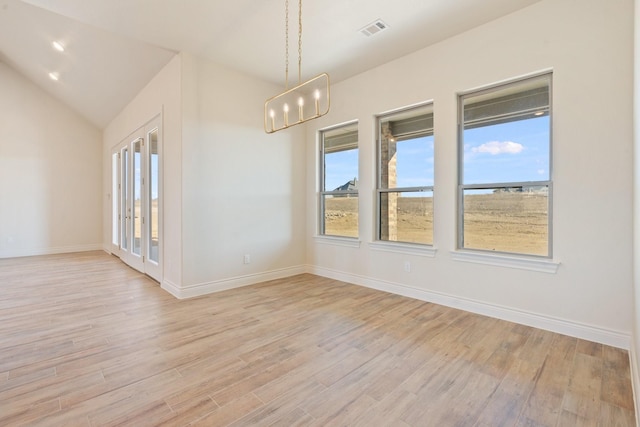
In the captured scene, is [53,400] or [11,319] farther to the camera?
[11,319]

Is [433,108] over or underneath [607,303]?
over

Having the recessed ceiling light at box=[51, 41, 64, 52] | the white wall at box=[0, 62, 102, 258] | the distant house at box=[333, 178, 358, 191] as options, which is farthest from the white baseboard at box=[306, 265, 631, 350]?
the white wall at box=[0, 62, 102, 258]

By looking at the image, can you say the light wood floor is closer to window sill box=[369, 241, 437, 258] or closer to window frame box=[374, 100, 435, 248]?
window sill box=[369, 241, 437, 258]

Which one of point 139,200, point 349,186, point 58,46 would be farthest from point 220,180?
point 58,46

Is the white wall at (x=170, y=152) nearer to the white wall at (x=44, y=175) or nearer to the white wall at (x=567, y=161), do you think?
the white wall at (x=567, y=161)

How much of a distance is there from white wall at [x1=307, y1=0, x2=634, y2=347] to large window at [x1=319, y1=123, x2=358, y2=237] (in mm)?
1343

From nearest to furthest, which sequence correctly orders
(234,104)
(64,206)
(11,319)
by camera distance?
(11,319) → (234,104) → (64,206)

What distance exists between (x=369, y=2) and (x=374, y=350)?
3.16 m

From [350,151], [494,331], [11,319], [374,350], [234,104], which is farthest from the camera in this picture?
[350,151]

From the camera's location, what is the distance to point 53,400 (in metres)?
1.83

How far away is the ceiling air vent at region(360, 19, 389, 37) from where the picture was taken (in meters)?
3.19

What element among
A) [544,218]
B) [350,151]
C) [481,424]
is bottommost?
[481,424]

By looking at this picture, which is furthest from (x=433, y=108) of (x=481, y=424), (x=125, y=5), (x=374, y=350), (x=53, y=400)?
(x=53, y=400)

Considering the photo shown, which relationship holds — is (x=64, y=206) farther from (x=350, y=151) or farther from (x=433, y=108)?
(x=433, y=108)
